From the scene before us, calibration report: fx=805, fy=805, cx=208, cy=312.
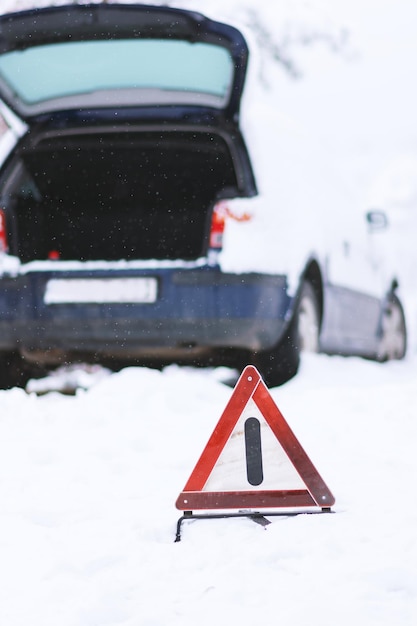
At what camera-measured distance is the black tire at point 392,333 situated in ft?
23.7

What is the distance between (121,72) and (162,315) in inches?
50.2

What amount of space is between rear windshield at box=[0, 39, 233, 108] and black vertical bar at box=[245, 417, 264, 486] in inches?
84.0

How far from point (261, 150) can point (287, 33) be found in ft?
36.8

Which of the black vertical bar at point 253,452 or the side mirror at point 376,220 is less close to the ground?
the black vertical bar at point 253,452

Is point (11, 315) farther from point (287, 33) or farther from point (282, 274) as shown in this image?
point (287, 33)

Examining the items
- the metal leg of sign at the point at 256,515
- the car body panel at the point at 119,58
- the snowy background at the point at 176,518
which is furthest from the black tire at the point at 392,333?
the metal leg of sign at the point at 256,515

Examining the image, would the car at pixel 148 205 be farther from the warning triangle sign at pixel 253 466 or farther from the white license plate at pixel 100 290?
the warning triangle sign at pixel 253 466

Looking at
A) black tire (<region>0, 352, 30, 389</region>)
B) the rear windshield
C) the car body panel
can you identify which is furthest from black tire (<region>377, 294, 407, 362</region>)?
the rear windshield

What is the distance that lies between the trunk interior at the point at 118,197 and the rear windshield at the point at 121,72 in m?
0.46

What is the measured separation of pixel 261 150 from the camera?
454cm

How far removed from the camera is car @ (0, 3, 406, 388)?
3941 millimetres

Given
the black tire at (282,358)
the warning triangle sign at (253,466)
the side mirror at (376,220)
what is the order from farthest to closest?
the side mirror at (376,220) < the black tire at (282,358) < the warning triangle sign at (253,466)

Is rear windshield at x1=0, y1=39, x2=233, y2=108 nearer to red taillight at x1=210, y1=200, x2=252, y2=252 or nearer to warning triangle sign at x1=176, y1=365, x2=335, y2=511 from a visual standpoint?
red taillight at x1=210, y1=200, x2=252, y2=252

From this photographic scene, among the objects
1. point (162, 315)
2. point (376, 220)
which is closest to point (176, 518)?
point (162, 315)
